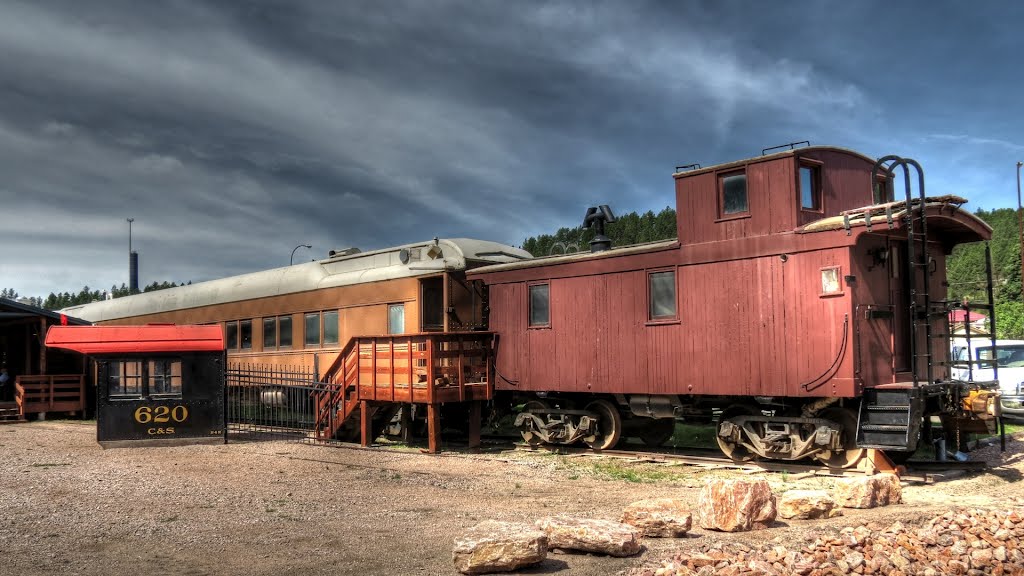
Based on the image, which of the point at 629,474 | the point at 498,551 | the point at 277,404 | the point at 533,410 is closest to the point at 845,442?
the point at 629,474

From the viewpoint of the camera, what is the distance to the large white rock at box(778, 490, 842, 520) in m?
7.91

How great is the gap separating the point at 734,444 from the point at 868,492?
3638 millimetres

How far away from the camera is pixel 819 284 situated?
36.0 feet

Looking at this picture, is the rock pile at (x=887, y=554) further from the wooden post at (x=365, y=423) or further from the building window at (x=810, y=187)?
the wooden post at (x=365, y=423)

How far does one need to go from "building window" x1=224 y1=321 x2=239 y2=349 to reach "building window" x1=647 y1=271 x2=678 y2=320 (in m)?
13.2

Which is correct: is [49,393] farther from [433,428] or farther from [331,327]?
[433,428]

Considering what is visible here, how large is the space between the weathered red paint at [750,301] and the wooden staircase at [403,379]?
126 cm

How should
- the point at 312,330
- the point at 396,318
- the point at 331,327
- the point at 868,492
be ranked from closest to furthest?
1. the point at 868,492
2. the point at 396,318
3. the point at 331,327
4. the point at 312,330

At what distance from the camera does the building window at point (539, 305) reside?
14445 millimetres

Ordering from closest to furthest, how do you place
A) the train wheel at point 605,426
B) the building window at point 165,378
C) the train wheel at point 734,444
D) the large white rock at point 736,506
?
the large white rock at point 736,506 → the train wheel at point 734,444 → the train wheel at point 605,426 → the building window at point 165,378

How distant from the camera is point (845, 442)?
11.2m

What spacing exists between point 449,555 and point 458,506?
2268 millimetres

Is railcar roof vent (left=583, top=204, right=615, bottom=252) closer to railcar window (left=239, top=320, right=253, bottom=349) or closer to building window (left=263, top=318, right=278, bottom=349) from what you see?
building window (left=263, top=318, right=278, bottom=349)

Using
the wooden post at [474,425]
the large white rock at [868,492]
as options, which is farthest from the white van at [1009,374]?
the wooden post at [474,425]
